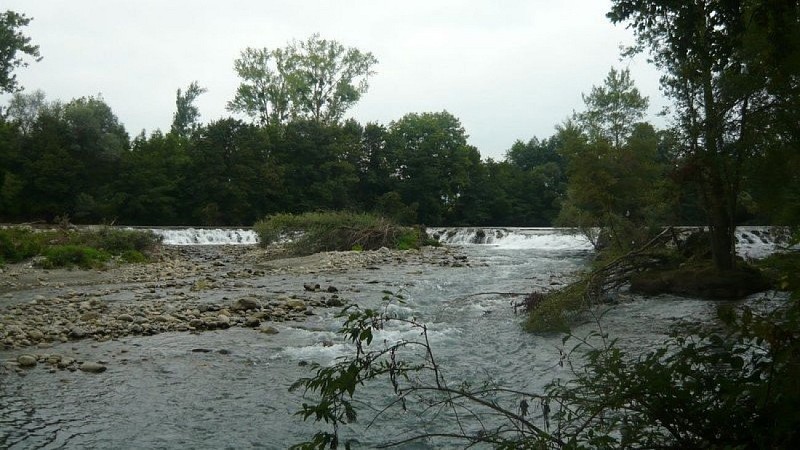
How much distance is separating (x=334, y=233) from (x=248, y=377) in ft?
56.5

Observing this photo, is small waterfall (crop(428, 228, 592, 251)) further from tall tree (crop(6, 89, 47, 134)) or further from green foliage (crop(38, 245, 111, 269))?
tall tree (crop(6, 89, 47, 134))

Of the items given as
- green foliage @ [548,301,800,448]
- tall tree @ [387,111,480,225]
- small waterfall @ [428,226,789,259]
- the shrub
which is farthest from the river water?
tall tree @ [387,111,480,225]

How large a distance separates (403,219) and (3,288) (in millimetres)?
33645

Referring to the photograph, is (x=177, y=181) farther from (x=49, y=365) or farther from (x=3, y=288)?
(x=49, y=365)

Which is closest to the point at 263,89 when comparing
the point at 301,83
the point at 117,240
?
the point at 301,83

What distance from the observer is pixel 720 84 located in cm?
878

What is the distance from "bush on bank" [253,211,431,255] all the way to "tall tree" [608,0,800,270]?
45.8ft

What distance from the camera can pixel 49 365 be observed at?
6.34 m

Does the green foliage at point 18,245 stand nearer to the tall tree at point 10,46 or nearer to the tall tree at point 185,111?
the tall tree at point 10,46

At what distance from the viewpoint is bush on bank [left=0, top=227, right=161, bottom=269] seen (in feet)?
56.8

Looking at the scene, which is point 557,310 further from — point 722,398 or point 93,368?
point 93,368

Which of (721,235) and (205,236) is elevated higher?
(721,235)

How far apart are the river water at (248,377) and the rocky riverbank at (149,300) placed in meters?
0.40

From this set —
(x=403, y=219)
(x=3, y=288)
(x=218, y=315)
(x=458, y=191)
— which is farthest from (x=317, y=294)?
(x=458, y=191)
